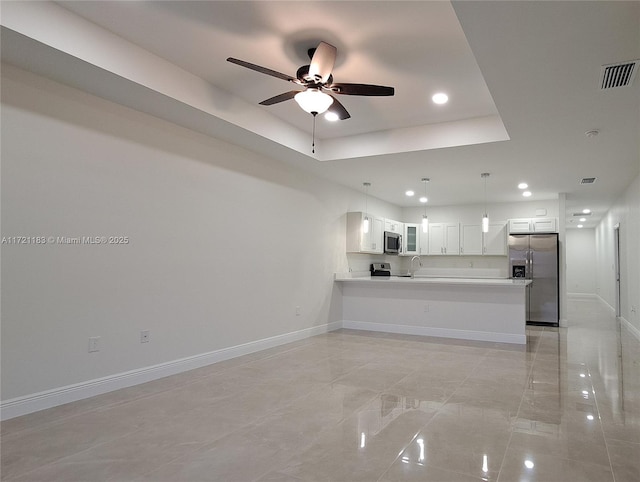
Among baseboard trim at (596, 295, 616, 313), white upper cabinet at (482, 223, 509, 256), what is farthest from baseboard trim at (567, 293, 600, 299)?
white upper cabinet at (482, 223, 509, 256)

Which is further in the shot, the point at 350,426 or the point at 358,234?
the point at 358,234

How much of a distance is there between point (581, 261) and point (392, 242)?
9.56m

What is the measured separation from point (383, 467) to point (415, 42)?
292 centimetres

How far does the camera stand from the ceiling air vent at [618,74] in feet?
9.32

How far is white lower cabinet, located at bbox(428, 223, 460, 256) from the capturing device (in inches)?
355

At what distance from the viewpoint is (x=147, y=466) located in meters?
2.23


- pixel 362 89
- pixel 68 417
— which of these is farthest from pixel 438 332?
pixel 68 417

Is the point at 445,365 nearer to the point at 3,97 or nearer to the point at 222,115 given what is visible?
the point at 222,115

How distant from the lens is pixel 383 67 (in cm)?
351

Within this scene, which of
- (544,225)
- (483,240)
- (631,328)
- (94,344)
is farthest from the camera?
Result: (483,240)

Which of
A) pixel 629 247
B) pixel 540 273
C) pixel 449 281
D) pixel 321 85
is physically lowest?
pixel 449 281

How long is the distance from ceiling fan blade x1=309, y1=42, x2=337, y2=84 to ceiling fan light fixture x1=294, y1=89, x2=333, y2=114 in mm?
108

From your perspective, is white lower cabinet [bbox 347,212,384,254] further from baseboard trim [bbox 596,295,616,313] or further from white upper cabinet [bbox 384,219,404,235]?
baseboard trim [bbox 596,295,616,313]

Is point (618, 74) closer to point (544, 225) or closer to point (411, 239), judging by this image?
point (544, 225)
